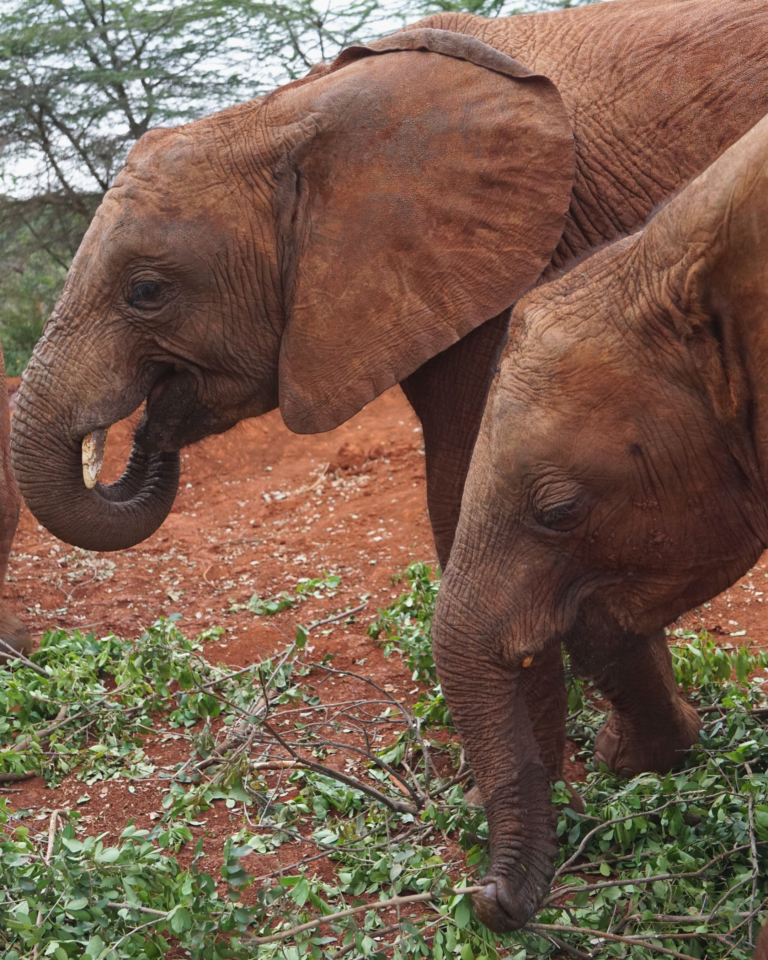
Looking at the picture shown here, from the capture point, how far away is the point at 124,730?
538cm

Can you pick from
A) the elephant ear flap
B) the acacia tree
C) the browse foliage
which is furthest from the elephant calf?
the acacia tree

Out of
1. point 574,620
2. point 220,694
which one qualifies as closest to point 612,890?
point 574,620

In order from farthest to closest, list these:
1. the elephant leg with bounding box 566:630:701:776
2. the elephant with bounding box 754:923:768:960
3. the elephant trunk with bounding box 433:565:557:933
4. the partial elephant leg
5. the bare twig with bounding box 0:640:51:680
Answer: the partial elephant leg, the bare twig with bounding box 0:640:51:680, the elephant leg with bounding box 566:630:701:776, the elephant trunk with bounding box 433:565:557:933, the elephant with bounding box 754:923:768:960

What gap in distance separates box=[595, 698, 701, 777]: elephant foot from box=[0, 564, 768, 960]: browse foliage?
0.23 feet

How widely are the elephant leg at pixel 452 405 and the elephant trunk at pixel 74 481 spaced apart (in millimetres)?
998

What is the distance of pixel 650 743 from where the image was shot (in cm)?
442

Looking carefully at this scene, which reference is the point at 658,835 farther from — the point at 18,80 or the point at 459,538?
the point at 18,80

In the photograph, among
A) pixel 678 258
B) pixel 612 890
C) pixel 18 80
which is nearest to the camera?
pixel 678 258

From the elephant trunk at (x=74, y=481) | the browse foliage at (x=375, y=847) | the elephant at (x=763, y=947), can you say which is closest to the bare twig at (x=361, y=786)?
the browse foliage at (x=375, y=847)

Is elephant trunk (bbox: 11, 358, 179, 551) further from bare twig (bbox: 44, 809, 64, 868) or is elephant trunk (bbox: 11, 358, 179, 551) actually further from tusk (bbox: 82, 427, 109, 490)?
bare twig (bbox: 44, 809, 64, 868)

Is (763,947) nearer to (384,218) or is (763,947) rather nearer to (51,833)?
(384,218)

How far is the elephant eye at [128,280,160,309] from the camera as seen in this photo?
3.99 m

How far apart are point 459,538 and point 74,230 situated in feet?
33.5

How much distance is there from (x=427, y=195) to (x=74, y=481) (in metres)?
1.54
